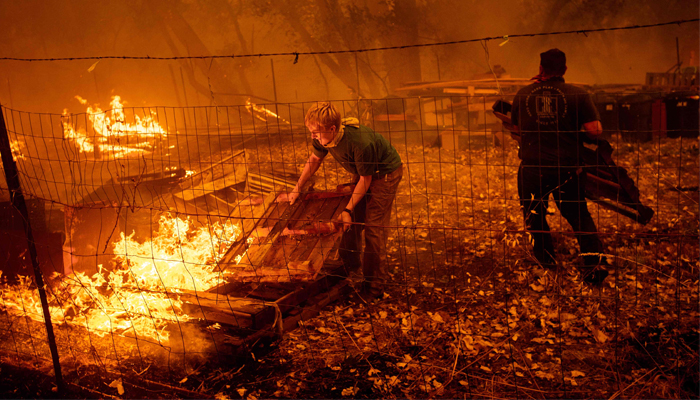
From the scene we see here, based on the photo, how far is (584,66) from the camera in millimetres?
20500

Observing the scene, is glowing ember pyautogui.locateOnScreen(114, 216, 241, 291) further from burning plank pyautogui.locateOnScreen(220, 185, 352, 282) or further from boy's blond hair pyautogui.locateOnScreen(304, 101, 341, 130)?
boy's blond hair pyautogui.locateOnScreen(304, 101, 341, 130)

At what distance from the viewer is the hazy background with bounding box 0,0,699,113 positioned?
53.1 ft

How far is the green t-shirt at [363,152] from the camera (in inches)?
174

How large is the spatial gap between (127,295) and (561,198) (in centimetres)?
421

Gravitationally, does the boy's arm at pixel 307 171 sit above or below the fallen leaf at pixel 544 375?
above

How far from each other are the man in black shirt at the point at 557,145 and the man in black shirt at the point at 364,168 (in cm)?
130

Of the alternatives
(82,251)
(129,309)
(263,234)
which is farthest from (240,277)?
(82,251)

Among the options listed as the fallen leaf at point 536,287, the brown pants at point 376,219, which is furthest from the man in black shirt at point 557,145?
the brown pants at point 376,219

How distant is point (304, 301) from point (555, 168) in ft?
8.78

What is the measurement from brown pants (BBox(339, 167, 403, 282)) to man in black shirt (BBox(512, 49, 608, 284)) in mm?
1242

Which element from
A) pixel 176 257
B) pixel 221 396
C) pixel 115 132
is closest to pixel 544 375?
pixel 221 396

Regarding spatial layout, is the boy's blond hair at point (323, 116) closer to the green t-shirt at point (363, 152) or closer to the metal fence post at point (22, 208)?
the green t-shirt at point (363, 152)

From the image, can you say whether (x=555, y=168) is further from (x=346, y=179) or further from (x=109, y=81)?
(x=109, y=81)

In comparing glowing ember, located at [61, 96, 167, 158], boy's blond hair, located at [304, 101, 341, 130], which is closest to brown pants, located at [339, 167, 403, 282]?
boy's blond hair, located at [304, 101, 341, 130]
